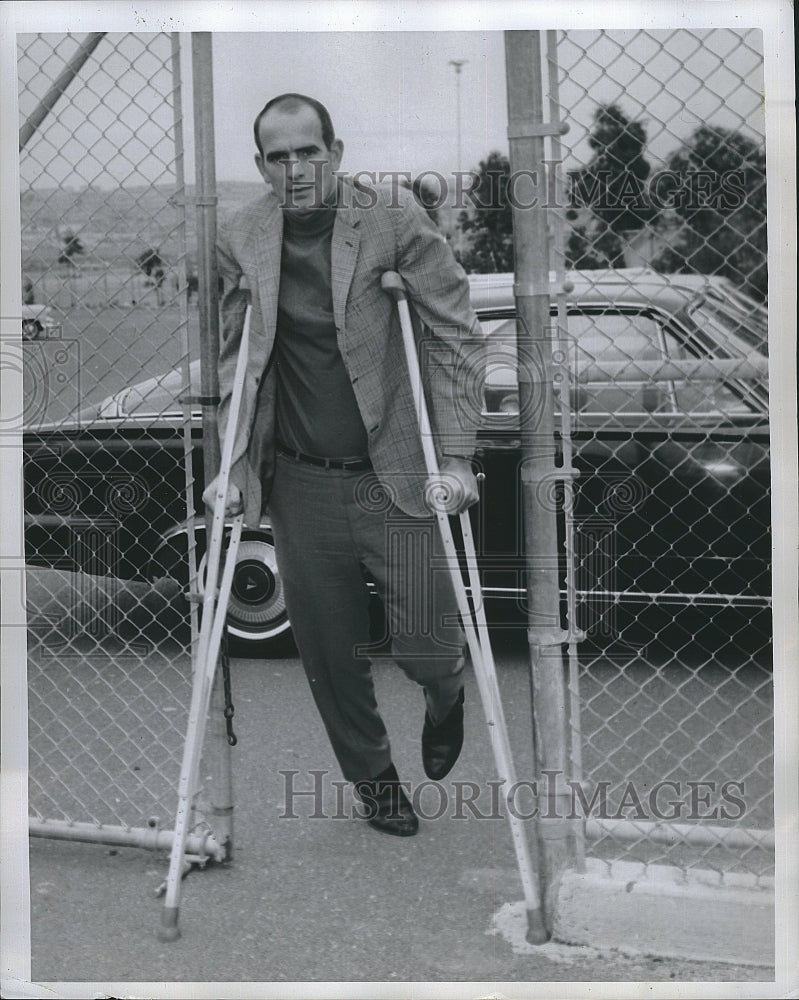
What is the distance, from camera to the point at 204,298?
3846mm

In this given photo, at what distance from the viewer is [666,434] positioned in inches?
169

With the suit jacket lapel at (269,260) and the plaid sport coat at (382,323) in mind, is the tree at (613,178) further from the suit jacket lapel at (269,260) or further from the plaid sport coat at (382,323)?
the suit jacket lapel at (269,260)

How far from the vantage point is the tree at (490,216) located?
11.9 ft

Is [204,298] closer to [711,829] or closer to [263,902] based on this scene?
[263,902]

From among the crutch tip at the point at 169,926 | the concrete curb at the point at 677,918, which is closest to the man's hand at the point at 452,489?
the concrete curb at the point at 677,918

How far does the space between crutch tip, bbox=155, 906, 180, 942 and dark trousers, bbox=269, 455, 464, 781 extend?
0.64m

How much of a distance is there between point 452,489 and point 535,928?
4.15 ft

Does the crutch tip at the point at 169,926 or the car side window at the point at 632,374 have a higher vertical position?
the car side window at the point at 632,374

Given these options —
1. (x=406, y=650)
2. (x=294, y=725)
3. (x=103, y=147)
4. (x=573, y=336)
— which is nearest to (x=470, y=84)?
(x=573, y=336)

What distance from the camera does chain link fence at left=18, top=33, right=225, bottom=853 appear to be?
12.5 ft

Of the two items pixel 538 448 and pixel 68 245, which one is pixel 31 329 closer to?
pixel 68 245

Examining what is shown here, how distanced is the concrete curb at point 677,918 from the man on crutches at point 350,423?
544mm

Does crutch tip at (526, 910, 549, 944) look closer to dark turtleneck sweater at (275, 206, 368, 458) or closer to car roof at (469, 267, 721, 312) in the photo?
dark turtleneck sweater at (275, 206, 368, 458)

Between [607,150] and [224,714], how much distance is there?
6.51 ft
